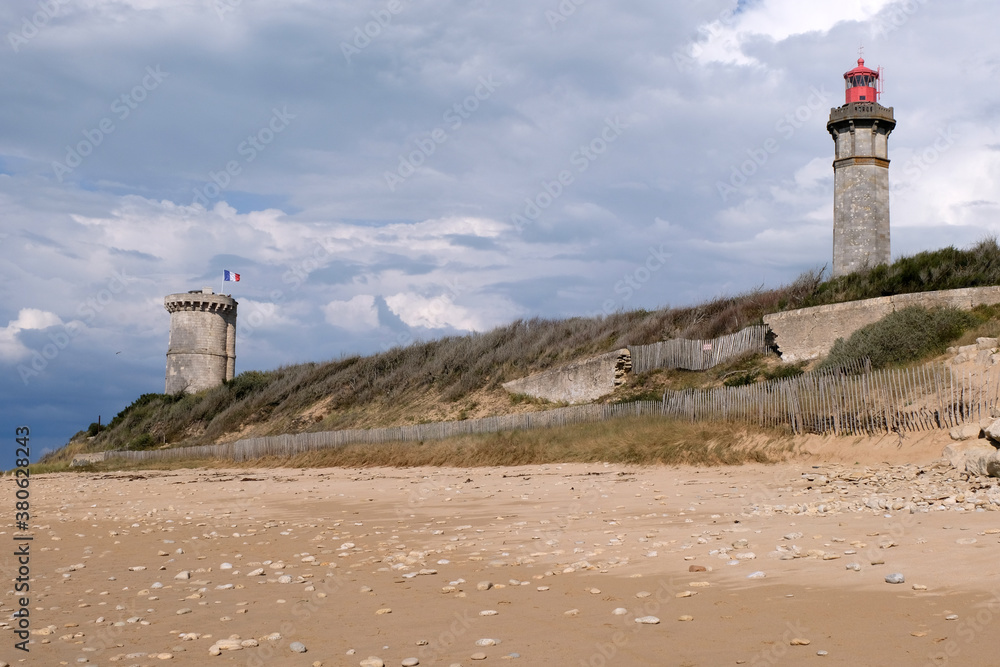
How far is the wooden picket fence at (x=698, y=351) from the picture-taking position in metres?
23.4

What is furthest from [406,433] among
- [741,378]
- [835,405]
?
[835,405]

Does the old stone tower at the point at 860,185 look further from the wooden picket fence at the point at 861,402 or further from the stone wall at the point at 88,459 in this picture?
the stone wall at the point at 88,459

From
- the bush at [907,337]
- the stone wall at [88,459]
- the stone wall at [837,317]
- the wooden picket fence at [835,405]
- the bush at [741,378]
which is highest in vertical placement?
the stone wall at [837,317]

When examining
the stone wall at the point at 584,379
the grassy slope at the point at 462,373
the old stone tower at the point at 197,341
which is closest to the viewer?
the grassy slope at the point at 462,373

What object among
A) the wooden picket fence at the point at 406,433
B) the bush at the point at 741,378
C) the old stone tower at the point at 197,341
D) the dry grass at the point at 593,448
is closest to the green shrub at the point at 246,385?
the old stone tower at the point at 197,341

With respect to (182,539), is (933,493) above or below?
above

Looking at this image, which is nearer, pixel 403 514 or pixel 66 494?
pixel 403 514

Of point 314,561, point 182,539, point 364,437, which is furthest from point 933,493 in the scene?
point 364,437

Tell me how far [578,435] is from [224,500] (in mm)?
7690

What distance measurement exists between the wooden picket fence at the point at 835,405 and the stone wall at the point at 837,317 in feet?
16.0

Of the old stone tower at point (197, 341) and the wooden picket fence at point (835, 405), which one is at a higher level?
the old stone tower at point (197, 341)

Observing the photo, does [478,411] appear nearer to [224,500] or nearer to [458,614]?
[224,500]

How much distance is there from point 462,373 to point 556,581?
25.9m

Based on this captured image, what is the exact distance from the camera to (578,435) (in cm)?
1802
